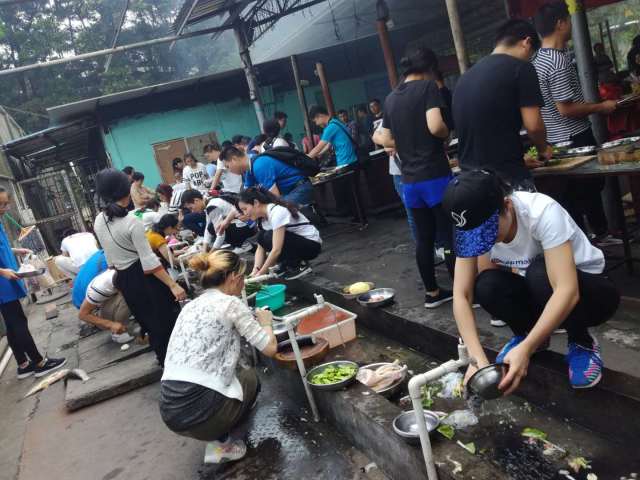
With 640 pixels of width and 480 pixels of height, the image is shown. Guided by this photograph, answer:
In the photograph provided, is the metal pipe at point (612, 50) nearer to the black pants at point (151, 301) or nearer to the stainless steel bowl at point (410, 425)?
the black pants at point (151, 301)

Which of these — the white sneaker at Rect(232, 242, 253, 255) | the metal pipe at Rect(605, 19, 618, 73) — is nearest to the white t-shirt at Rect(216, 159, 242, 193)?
the white sneaker at Rect(232, 242, 253, 255)

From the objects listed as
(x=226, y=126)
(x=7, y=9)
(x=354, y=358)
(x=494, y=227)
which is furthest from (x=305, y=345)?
(x=7, y=9)

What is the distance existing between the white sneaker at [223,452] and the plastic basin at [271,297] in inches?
76.5

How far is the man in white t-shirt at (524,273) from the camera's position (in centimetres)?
224

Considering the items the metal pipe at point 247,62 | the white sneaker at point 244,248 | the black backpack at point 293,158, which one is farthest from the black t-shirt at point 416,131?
the metal pipe at point 247,62

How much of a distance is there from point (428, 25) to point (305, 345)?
14042 millimetres

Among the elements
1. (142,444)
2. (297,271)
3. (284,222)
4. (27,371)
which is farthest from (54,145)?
(142,444)

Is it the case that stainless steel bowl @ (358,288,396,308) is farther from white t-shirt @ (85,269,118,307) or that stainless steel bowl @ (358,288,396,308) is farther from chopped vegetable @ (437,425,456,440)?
Answer: white t-shirt @ (85,269,118,307)

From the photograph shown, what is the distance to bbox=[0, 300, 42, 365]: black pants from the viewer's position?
6305mm

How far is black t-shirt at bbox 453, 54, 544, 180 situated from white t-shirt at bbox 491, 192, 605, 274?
1082 mm

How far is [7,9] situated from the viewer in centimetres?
2686

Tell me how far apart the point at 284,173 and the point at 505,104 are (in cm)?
376

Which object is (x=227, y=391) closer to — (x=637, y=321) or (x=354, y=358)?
(x=354, y=358)

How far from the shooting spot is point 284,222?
559 centimetres
